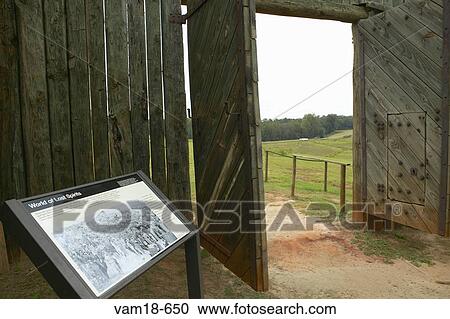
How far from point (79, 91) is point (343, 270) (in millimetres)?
3142

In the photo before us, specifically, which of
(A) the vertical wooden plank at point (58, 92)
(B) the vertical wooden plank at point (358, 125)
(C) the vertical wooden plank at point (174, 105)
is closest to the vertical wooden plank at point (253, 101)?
(C) the vertical wooden plank at point (174, 105)

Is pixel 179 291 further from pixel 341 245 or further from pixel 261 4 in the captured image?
pixel 261 4

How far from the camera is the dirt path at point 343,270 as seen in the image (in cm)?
298

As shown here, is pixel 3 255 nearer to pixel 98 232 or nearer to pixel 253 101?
pixel 98 232

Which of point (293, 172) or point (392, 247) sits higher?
point (293, 172)

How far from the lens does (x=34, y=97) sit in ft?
10.3

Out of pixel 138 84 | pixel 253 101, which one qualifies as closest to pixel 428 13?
pixel 253 101

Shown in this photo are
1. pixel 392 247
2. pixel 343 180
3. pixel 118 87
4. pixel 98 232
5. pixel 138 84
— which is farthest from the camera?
pixel 343 180

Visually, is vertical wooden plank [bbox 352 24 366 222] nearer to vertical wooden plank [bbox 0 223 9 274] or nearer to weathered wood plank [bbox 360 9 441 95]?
weathered wood plank [bbox 360 9 441 95]

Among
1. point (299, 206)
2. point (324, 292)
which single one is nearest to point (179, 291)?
point (324, 292)

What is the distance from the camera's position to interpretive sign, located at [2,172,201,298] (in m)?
1.48

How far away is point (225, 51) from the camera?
2.93 metres

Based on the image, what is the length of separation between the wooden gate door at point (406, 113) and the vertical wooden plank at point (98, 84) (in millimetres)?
3318

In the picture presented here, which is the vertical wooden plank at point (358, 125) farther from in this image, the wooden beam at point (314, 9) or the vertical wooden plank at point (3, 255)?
the vertical wooden plank at point (3, 255)
